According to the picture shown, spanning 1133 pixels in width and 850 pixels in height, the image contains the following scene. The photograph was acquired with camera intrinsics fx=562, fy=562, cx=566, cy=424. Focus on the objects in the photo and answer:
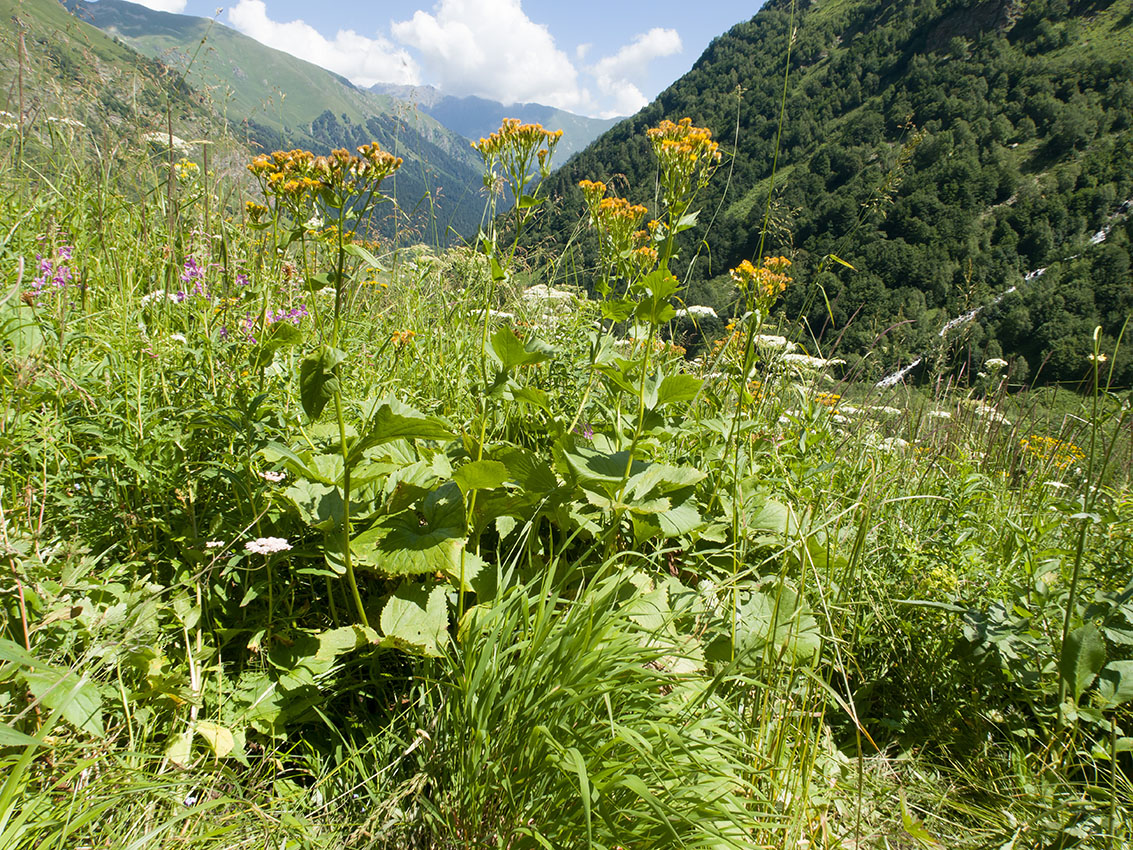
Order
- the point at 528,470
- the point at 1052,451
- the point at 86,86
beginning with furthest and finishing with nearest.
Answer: the point at 86,86 → the point at 1052,451 → the point at 528,470

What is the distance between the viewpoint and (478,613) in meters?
1.38

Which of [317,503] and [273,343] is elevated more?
[273,343]

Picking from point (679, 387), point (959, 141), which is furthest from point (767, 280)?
point (959, 141)

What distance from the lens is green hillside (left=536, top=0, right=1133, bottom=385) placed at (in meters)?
41.7

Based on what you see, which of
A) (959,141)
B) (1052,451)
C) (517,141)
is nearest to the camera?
(517,141)

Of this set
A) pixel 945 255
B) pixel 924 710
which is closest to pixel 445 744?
pixel 924 710

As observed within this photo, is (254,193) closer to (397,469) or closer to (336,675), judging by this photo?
(397,469)

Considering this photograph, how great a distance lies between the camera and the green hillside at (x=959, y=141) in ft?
137

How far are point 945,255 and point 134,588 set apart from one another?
5949 cm

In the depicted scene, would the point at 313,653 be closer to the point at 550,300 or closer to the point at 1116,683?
the point at 1116,683

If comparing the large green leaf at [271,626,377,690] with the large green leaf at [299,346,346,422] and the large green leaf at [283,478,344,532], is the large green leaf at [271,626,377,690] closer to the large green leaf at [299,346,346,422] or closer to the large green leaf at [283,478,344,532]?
the large green leaf at [283,478,344,532]

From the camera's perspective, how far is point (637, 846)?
106cm

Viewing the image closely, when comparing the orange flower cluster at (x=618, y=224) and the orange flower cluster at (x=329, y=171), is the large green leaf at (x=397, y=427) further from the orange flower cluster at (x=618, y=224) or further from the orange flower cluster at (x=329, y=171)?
the orange flower cluster at (x=618, y=224)

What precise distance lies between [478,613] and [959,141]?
82.1 meters
